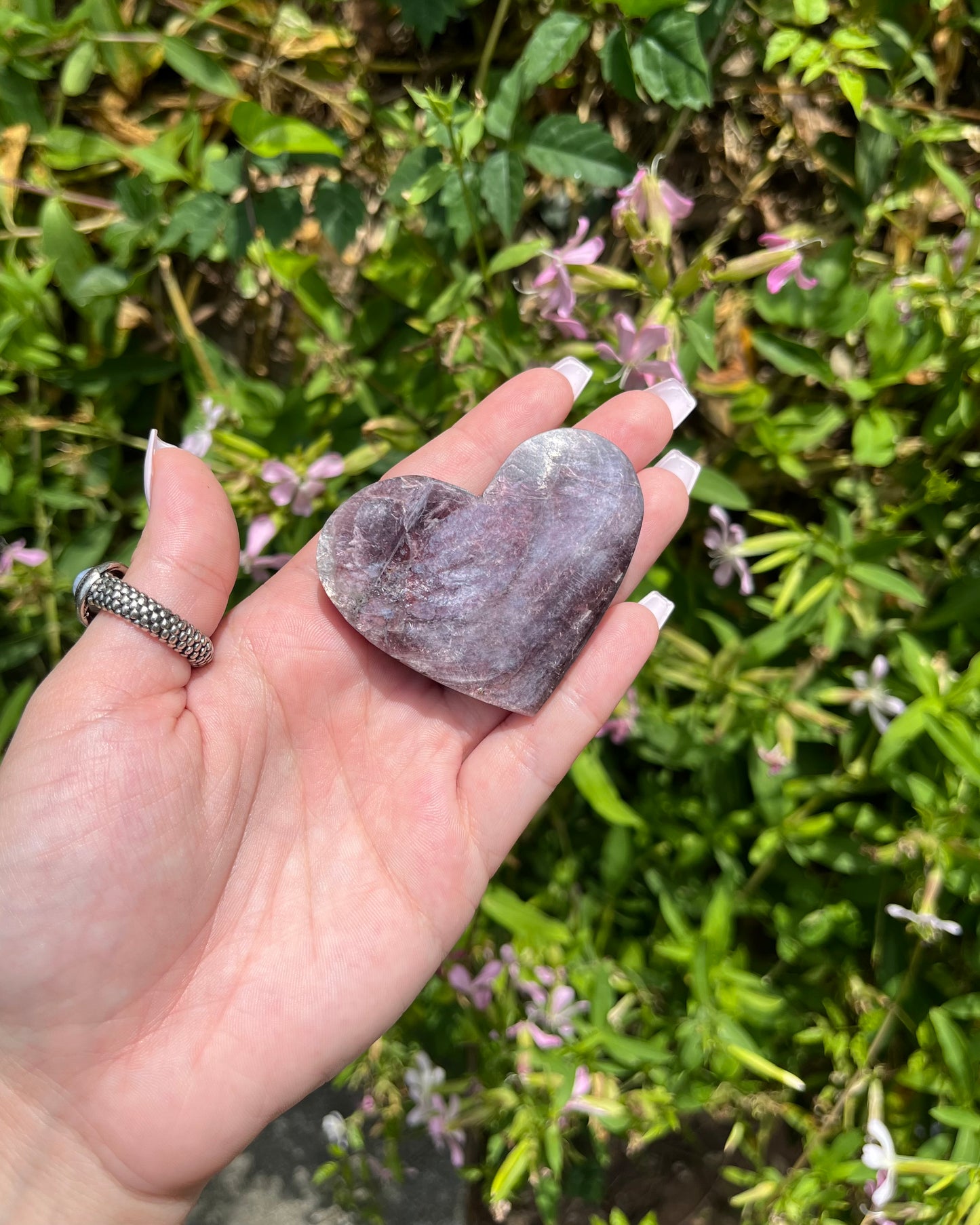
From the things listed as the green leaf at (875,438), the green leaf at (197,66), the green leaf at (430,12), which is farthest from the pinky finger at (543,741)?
the green leaf at (197,66)

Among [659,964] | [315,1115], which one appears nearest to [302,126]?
[659,964]

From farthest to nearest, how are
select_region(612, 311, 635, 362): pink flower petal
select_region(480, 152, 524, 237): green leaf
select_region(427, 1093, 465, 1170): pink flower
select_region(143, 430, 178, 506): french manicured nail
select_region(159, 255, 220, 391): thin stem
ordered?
Answer: select_region(159, 255, 220, 391): thin stem < select_region(427, 1093, 465, 1170): pink flower < select_region(480, 152, 524, 237): green leaf < select_region(612, 311, 635, 362): pink flower petal < select_region(143, 430, 178, 506): french manicured nail

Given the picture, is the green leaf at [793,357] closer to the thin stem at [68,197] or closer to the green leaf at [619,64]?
the green leaf at [619,64]

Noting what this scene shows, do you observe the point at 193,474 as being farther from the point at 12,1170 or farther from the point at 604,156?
the point at 12,1170

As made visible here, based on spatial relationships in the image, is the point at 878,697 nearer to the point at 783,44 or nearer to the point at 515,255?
the point at 515,255

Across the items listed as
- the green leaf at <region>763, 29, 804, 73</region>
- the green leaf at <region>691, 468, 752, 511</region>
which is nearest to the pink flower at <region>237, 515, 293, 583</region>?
the green leaf at <region>691, 468, 752, 511</region>

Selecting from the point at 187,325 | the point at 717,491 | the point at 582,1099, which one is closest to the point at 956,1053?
the point at 582,1099

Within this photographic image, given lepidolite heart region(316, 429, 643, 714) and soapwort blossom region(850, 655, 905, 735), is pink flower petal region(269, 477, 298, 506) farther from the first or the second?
soapwort blossom region(850, 655, 905, 735)
